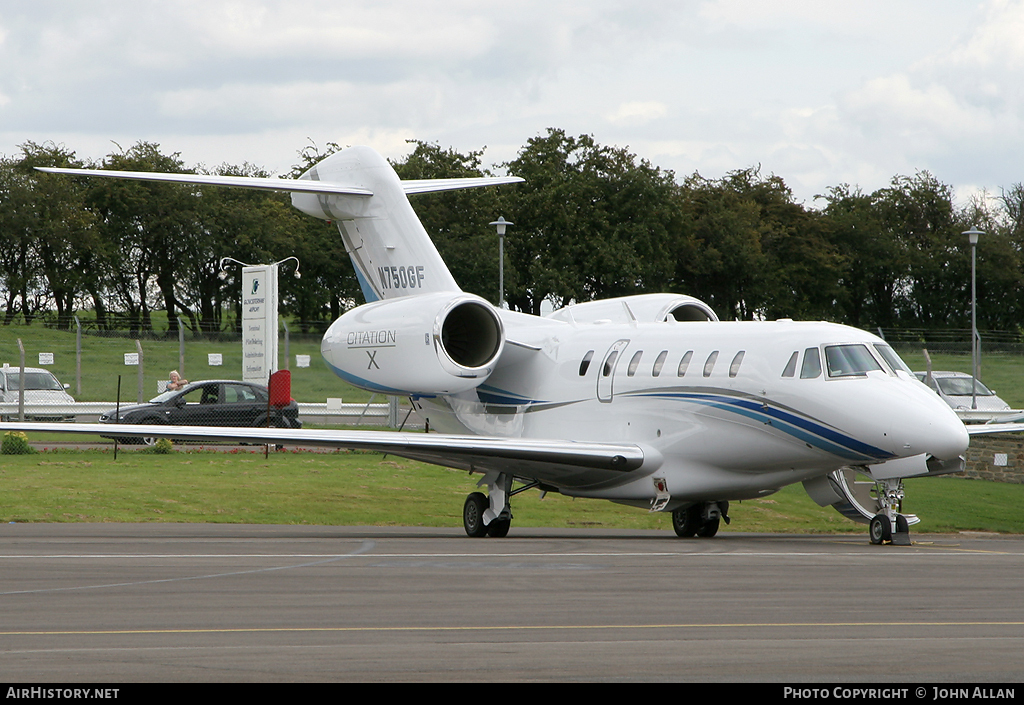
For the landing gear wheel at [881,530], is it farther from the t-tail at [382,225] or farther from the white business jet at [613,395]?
the t-tail at [382,225]

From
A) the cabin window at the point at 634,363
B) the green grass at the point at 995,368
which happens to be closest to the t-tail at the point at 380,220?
the cabin window at the point at 634,363

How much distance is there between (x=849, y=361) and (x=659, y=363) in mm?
2868

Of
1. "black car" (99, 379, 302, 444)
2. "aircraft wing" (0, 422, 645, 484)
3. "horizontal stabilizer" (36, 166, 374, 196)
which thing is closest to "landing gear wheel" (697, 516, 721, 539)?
"aircraft wing" (0, 422, 645, 484)

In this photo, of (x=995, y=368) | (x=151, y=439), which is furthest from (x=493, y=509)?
(x=995, y=368)

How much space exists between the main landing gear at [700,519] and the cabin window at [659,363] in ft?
6.59

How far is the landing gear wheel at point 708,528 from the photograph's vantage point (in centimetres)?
1850

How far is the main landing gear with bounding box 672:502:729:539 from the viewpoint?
60.6 ft

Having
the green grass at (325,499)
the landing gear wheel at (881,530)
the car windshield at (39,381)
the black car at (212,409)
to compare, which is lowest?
the green grass at (325,499)

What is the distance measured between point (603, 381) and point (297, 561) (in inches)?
261

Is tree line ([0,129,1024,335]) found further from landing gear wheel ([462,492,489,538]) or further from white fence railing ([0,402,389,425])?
landing gear wheel ([462,492,489,538])

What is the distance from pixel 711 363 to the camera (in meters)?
17.2

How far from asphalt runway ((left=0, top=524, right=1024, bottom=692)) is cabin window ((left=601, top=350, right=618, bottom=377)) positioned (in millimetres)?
3388

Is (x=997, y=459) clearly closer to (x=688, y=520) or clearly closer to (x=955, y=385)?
(x=688, y=520)
